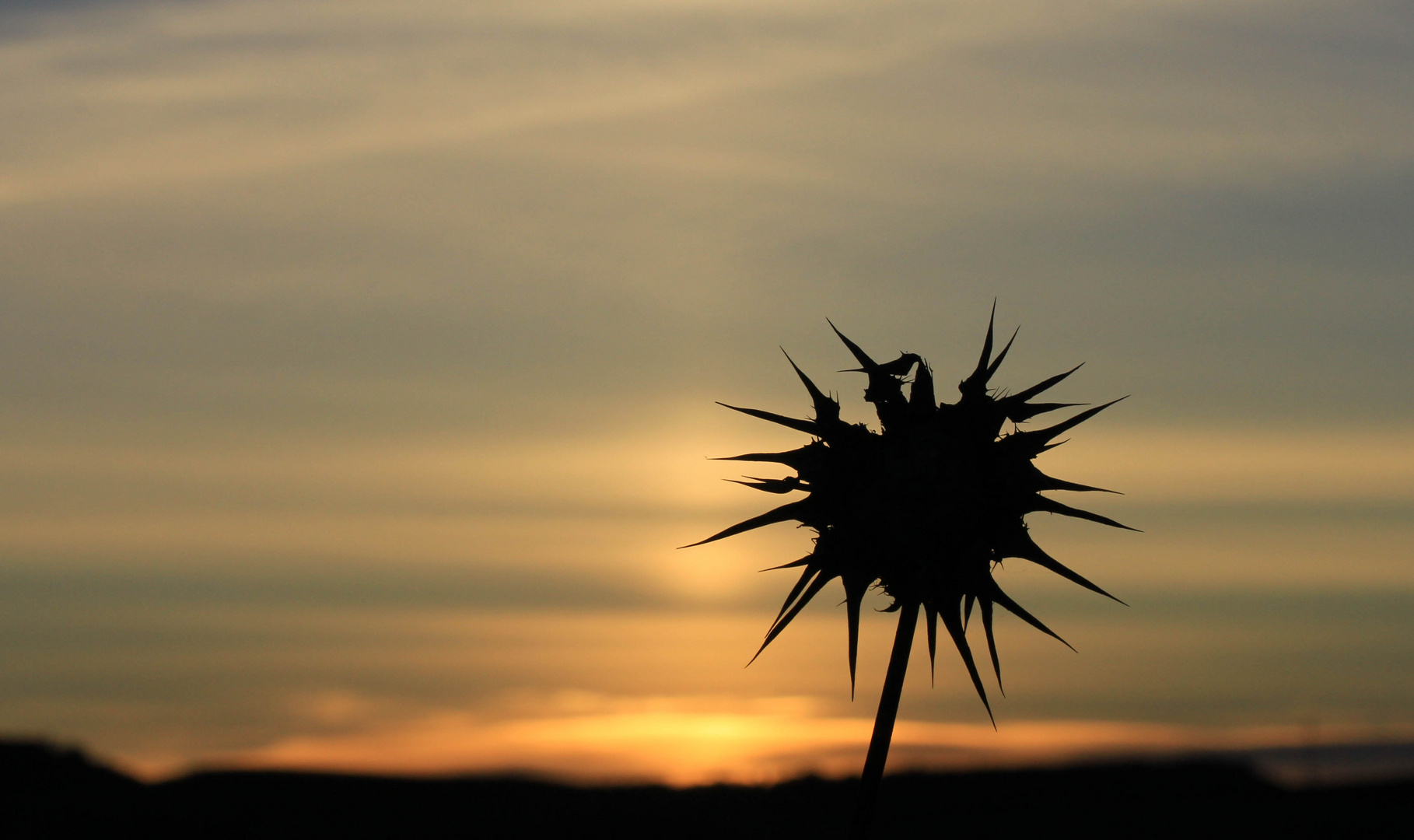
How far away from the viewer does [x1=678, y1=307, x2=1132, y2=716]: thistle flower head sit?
732 inches

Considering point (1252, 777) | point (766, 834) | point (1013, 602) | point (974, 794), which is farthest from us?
point (1252, 777)

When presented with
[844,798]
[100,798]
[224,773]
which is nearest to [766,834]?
[844,798]

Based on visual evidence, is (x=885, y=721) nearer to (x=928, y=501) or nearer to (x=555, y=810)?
(x=928, y=501)

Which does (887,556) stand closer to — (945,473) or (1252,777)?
(945,473)

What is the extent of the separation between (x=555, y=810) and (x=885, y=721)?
430 ft

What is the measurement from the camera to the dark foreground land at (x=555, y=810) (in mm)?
139250

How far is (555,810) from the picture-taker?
144 metres

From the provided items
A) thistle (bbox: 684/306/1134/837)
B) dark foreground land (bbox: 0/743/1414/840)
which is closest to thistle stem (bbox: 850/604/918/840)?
thistle (bbox: 684/306/1134/837)

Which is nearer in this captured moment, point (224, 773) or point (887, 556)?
point (887, 556)

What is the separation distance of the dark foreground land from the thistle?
12078 cm

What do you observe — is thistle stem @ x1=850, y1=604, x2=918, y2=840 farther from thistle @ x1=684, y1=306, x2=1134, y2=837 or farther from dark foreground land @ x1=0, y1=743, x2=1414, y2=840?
Result: dark foreground land @ x1=0, y1=743, x2=1414, y2=840

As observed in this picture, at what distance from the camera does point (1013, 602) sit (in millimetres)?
18562

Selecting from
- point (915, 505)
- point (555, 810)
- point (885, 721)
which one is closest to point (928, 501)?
point (915, 505)

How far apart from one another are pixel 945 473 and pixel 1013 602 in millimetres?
1989
